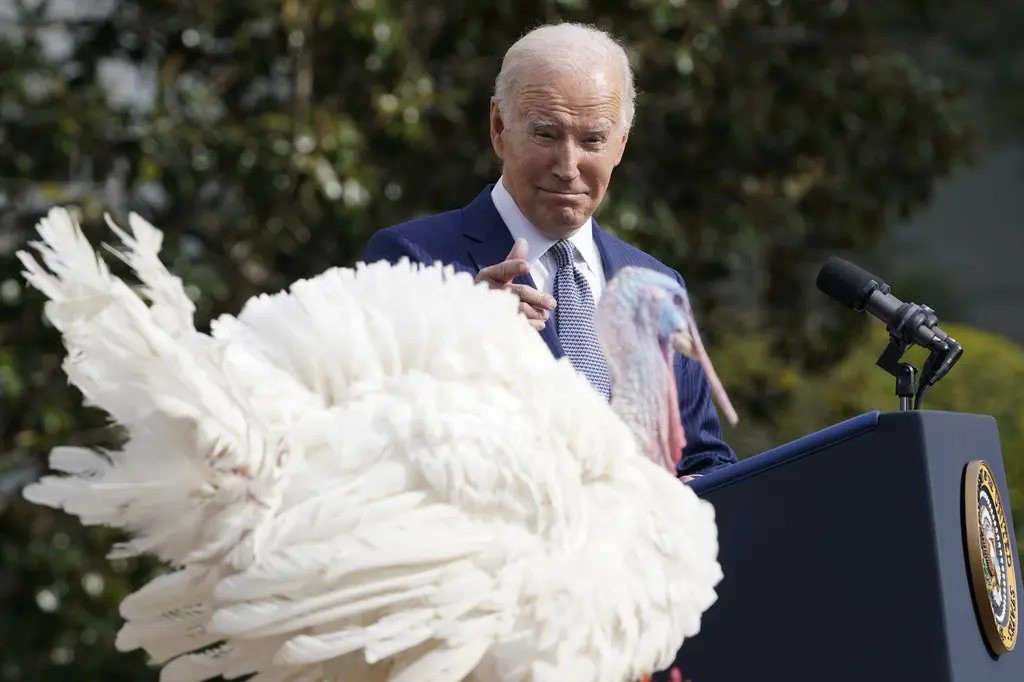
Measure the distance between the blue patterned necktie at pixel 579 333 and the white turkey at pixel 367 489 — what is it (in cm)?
42

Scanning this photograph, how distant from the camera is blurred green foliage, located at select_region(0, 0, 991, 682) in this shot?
17.9 ft

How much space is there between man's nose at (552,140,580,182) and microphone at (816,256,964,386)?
0.53 meters

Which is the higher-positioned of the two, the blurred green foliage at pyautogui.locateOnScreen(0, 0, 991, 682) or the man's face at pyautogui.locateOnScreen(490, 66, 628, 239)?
the blurred green foliage at pyautogui.locateOnScreen(0, 0, 991, 682)

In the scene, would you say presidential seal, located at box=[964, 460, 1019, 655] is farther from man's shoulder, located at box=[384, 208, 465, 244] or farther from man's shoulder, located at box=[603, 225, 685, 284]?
man's shoulder, located at box=[384, 208, 465, 244]

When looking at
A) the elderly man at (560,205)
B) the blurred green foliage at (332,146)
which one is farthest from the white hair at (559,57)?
the blurred green foliage at (332,146)

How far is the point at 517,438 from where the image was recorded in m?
2.44

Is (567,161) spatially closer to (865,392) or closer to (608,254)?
(608,254)

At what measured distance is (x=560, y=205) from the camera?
10.2ft

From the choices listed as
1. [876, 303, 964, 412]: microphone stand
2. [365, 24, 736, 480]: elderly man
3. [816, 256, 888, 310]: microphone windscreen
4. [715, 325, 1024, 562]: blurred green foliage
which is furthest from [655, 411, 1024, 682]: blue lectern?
[715, 325, 1024, 562]: blurred green foliage

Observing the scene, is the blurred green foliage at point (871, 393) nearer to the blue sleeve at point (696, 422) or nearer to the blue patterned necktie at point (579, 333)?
the blue sleeve at point (696, 422)

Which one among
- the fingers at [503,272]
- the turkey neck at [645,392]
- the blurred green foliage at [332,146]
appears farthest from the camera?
the blurred green foliage at [332,146]

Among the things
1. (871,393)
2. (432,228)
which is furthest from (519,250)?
(871,393)

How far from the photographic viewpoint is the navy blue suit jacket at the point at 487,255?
3133 mm

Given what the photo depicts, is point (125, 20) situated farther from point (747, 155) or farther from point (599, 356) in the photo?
point (599, 356)
